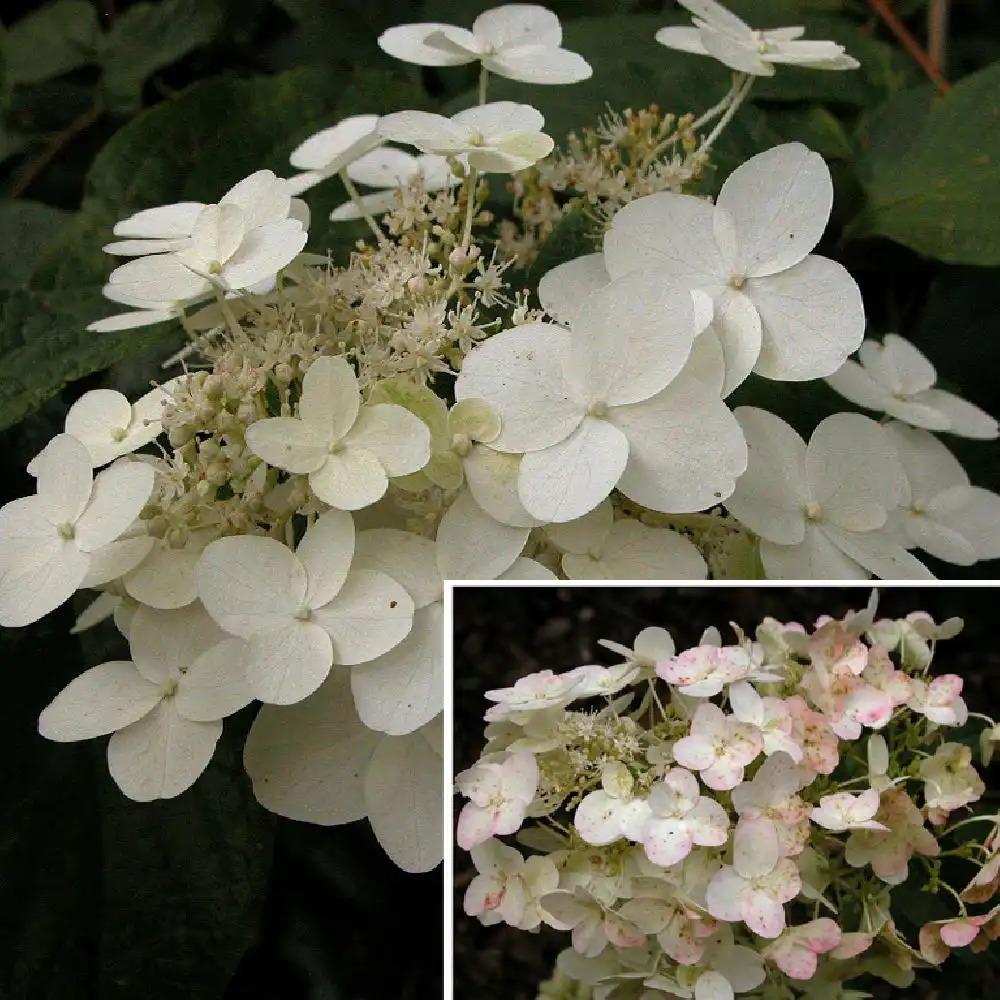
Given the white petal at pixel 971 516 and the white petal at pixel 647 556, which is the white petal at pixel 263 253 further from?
the white petal at pixel 971 516

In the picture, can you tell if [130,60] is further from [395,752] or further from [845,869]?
[845,869]

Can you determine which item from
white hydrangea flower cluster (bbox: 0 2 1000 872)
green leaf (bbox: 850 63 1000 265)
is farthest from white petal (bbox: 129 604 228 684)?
green leaf (bbox: 850 63 1000 265)

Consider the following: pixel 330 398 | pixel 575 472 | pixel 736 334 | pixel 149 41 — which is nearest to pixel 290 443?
pixel 330 398

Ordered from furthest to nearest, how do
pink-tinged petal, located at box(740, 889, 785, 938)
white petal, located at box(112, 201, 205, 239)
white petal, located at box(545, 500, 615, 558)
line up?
white petal, located at box(112, 201, 205, 239), white petal, located at box(545, 500, 615, 558), pink-tinged petal, located at box(740, 889, 785, 938)

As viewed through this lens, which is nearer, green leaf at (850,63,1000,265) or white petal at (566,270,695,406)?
white petal at (566,270,695,406)

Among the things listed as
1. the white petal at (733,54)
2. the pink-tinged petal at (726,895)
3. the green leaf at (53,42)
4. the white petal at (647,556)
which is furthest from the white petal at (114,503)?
the green leaf at (53,42)

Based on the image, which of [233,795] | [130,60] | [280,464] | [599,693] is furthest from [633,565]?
[130,60]

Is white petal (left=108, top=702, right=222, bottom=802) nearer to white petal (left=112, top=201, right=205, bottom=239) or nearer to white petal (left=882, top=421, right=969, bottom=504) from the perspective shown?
white petal (left=112, top=201, right=205, bottom=239)
